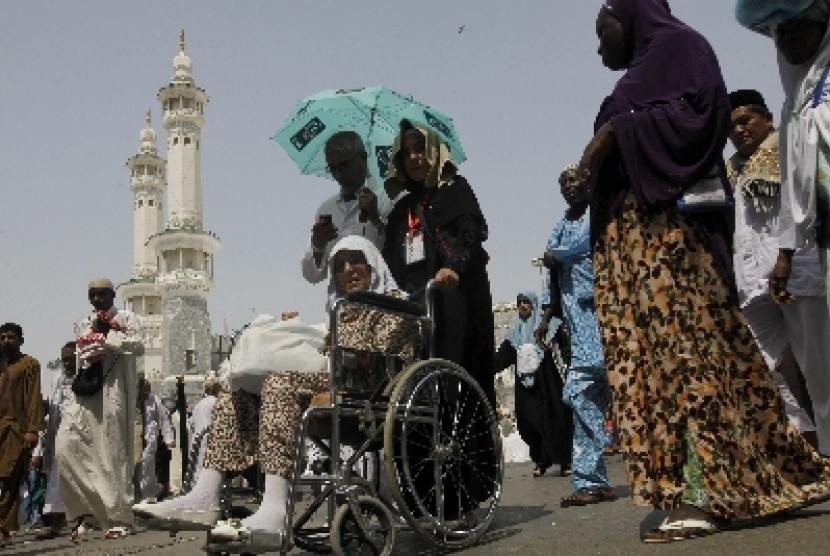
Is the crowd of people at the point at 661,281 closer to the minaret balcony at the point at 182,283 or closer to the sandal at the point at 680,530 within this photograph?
the sandal at the point at 680,530

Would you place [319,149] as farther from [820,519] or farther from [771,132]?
[820,519]

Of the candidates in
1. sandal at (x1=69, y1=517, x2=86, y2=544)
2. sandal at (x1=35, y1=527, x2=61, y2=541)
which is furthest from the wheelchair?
sandal at (x1=35, y1=527, x2=61, y2=541)

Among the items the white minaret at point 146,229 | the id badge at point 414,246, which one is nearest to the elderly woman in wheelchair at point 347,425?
the id badge at point 414,246

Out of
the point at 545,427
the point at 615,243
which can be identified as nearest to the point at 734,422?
the point at 615,243

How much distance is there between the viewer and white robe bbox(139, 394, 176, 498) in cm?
1109

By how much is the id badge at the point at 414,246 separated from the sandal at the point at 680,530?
1.73 m

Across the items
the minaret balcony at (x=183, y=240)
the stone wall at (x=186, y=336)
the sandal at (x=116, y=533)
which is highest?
the minaret balcony at (x=183, y=240)

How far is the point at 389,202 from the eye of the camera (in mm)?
5238

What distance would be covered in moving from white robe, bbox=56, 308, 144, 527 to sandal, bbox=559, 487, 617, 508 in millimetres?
3173

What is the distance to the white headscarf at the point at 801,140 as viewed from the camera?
315cm

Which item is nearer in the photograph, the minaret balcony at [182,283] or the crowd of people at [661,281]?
the crowd of people at [661,281]

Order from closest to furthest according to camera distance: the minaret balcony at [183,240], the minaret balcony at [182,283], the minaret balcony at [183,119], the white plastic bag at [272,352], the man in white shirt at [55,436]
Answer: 1. the white plastic bag at [272,352]
2. the man in white shirt at [55,436]
3. the minaret balcony at [182,283]
4. the minaret balcony at [183,240]
5. the minaret balcony at [183,119]

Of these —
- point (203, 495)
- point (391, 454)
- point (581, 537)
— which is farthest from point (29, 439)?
point (581, 537)

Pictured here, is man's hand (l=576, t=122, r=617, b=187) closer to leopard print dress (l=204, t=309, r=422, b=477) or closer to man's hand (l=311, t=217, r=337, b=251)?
leopard print dress (l=204, t=309, r=422, b=477)
